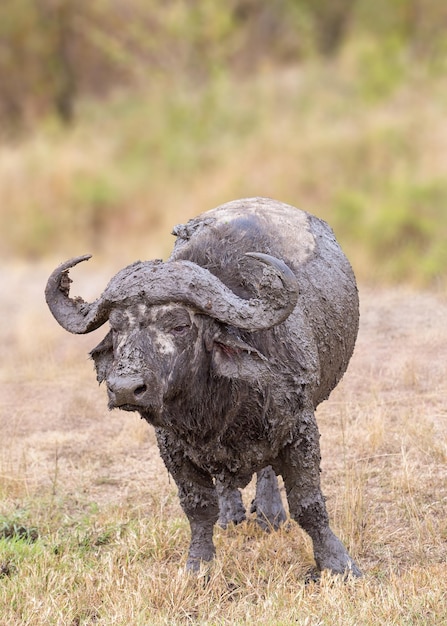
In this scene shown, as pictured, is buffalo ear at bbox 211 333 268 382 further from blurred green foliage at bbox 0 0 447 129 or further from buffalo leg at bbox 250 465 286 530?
blurred green foliage at bbox 0 0 447 129

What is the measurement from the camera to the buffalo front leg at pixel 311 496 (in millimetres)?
4938

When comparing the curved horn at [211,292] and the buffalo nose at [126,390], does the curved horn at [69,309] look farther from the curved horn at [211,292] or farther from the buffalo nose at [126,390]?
the buffalo nose at [126,390]

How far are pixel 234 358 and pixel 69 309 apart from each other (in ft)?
2.90

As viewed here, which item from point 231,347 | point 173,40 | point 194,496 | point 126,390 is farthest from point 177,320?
point 173,40

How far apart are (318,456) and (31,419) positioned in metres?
3.74

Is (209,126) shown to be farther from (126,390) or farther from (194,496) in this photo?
(126,390)

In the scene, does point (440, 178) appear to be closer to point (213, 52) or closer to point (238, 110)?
point (238, 110)

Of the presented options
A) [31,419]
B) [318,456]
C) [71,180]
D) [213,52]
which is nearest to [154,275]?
[318,456]

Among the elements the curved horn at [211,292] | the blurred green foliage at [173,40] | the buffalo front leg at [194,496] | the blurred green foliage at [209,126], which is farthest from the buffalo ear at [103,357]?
the blurred green foliage at [173,40]

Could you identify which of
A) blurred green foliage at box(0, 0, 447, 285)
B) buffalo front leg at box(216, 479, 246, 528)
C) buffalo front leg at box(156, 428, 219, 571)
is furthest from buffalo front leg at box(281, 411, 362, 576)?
blurred green foliage at box(0, 0, 447, 285)

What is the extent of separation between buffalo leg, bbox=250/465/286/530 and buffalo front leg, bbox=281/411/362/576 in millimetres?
815

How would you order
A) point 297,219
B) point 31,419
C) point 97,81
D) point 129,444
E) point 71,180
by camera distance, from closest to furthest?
point 297,219
point 129,444
point 31,419
point 71,180
point 97,81

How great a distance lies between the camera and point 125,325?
4.31 metres

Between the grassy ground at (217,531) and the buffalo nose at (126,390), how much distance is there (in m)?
1.16
